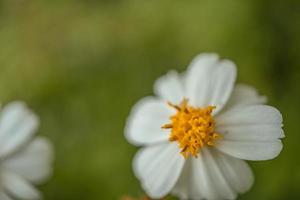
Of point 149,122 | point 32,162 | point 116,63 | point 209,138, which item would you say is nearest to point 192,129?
point 209,138

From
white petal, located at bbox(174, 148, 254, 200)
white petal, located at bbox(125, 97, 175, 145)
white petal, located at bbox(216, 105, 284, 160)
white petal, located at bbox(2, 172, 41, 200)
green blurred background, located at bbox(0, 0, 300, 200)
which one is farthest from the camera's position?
green blurred background, located at bbox(0, 0, 300, 200)

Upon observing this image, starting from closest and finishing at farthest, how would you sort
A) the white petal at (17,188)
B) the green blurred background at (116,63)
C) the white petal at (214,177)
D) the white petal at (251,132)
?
the white petal at (251,132)
the white petal at (214,177)
the white petal at (17,188)
the green blurred background at (116,63)

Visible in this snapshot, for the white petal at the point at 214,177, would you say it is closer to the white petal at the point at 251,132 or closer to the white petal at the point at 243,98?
the white petal at the point at 251,132

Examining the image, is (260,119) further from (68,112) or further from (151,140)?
(68,112)

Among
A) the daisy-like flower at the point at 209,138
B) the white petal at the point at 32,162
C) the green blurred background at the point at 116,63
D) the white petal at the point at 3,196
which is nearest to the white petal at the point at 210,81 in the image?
the daisy-like flower at the point at 209,138

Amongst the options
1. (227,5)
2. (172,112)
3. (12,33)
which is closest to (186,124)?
(172,112)

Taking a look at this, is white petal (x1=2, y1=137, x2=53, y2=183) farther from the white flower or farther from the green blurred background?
the green blurred background

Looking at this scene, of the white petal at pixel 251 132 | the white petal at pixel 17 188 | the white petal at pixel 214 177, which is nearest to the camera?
the white petal at pixel 251 132

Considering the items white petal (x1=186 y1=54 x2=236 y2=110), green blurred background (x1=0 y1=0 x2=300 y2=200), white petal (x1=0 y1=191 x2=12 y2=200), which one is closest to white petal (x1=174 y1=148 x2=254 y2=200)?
white petal (x1=186 y1=54 x2=236 y2=110)
